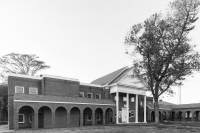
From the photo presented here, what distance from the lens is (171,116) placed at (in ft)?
172

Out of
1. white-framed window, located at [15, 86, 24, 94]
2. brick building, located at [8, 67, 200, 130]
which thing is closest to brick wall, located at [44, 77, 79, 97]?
brick building, located at [8, 67, 200, 130]

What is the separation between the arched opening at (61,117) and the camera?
87.4ft

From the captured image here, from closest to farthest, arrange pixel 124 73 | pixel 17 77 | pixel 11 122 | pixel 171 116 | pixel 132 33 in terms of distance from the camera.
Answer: pixel 11 122 → pixel 17 77 → pixel 132 33 → pixel 124 73 → pixel 171 116

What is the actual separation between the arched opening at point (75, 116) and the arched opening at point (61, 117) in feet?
4.44

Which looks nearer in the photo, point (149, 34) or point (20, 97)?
point (20, 97)

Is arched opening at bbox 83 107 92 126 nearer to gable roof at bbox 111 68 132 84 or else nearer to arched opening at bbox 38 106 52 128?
arched opening at bbox 38 106 52 128

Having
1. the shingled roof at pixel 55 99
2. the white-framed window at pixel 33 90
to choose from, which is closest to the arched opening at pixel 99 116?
the shingled roof at pixel 55 99

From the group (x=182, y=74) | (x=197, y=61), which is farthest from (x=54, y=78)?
(x=197, y=61)

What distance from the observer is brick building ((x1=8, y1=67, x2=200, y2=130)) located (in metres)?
24.3

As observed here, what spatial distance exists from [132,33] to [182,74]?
29.8 ft

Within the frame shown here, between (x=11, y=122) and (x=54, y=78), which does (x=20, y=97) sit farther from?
(x=54, y=78)

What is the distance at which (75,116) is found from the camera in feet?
95.8

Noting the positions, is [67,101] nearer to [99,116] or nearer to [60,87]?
[60,87]

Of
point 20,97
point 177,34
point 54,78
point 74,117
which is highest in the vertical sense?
point 177,34
